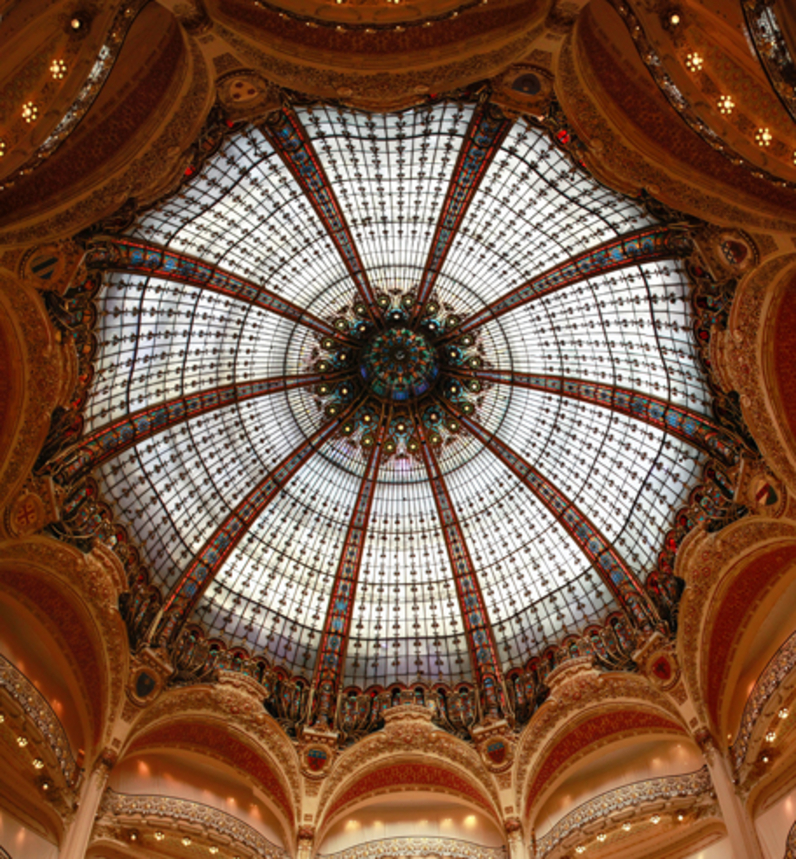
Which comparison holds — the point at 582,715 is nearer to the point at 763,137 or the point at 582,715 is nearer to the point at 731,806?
the point at 731,806

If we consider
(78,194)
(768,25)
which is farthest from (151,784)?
(768,25)

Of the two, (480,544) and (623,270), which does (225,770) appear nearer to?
(480,544)

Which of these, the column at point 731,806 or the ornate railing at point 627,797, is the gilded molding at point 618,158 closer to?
the column at point 731,806

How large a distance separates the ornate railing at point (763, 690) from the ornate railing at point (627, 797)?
107 cm

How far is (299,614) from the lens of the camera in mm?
23250

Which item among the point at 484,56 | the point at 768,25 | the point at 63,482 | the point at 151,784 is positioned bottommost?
the point at 151,784

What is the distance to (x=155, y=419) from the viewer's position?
2100 cm

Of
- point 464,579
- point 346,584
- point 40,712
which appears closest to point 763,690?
point 464,579

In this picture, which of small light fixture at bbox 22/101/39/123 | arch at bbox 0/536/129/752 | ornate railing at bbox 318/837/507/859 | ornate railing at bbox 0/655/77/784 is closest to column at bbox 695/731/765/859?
ornate railing at bbox 318/837/507/859

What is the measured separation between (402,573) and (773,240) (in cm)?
1388

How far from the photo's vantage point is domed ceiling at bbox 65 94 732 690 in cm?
1912

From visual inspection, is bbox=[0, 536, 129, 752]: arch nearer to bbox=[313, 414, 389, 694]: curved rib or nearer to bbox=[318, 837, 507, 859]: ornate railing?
bbox=[313, 414, 389, 694]: curved rib

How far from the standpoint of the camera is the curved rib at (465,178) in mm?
18078

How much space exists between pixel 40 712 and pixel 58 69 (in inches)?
493
